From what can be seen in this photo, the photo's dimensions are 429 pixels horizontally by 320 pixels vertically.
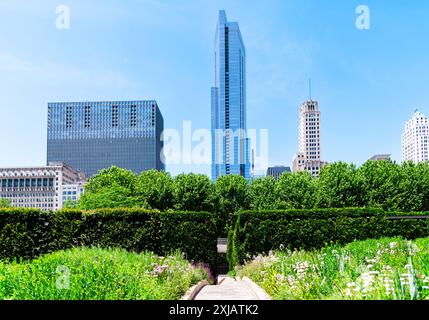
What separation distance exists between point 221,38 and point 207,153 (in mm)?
1298

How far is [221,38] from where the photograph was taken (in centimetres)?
489

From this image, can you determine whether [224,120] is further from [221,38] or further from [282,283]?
[282,283]

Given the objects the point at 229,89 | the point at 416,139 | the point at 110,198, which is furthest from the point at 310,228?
the point at 110,198

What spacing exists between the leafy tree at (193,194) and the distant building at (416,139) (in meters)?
29.6

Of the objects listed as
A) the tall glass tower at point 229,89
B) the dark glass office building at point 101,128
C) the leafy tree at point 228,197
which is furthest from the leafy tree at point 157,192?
the tall glass tower at point 229,89

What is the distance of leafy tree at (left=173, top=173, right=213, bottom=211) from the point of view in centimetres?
3522

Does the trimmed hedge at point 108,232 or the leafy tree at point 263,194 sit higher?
the leafy tree at point 263,194

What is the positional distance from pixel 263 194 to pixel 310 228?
1868cm

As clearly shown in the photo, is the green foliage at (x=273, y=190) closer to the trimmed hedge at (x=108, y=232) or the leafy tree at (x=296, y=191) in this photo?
the leafy tree at (x=296, y=191)

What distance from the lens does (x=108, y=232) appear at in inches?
559

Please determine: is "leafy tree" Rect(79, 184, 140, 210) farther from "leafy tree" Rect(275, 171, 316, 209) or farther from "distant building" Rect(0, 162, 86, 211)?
"leafy tree" Rect(275, 171, 316, 209)

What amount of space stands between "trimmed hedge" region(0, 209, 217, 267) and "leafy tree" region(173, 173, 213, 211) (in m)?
18.9

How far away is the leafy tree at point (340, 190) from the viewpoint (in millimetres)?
30312
